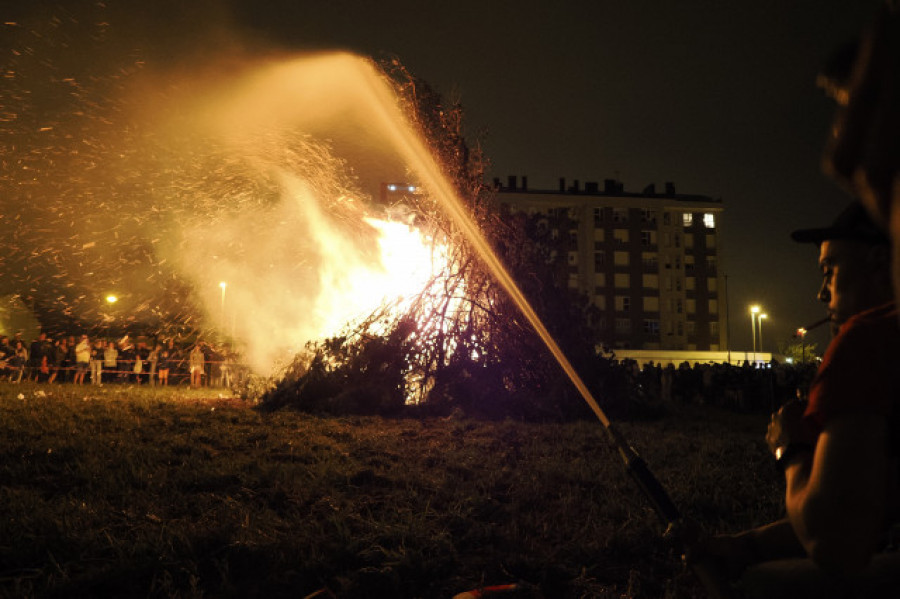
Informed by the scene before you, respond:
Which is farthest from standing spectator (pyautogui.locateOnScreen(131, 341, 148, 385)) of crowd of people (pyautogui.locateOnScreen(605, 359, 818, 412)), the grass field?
crowd of people (pyautogui.locateOnScreen(605, 359, 818, 412))

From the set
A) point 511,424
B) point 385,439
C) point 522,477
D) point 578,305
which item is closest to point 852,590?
point 522,477

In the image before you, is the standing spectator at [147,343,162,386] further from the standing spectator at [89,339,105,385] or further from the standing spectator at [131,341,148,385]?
the standing spectator at [89,339,105,385]

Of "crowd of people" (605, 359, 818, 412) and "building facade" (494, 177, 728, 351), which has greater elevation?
"building facade" (494, 177, 728, 351)

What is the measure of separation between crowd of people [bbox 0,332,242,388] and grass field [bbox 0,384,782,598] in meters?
12.8

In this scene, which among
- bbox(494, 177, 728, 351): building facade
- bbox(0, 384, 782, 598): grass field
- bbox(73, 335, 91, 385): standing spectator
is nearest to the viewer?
bbox(0, 384, 782, 598): grass field

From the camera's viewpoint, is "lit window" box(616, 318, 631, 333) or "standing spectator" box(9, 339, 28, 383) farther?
"lit window" box(616, 318, 631, 333)

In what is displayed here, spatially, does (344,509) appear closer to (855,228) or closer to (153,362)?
(855,228)

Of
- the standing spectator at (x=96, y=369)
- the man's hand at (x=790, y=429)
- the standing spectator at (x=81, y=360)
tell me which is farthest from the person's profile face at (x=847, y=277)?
the standing spectator at (x=81, y=360)

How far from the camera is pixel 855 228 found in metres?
1.65

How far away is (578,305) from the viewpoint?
14492 mm

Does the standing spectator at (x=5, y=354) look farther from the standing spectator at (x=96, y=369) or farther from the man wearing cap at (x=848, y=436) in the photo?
the man wearing cap at (x=848, y=436)

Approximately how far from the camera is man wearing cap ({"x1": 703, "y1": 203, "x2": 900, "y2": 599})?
142 centimetres

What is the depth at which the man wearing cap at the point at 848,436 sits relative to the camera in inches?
56.0

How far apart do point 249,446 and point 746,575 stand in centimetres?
728
